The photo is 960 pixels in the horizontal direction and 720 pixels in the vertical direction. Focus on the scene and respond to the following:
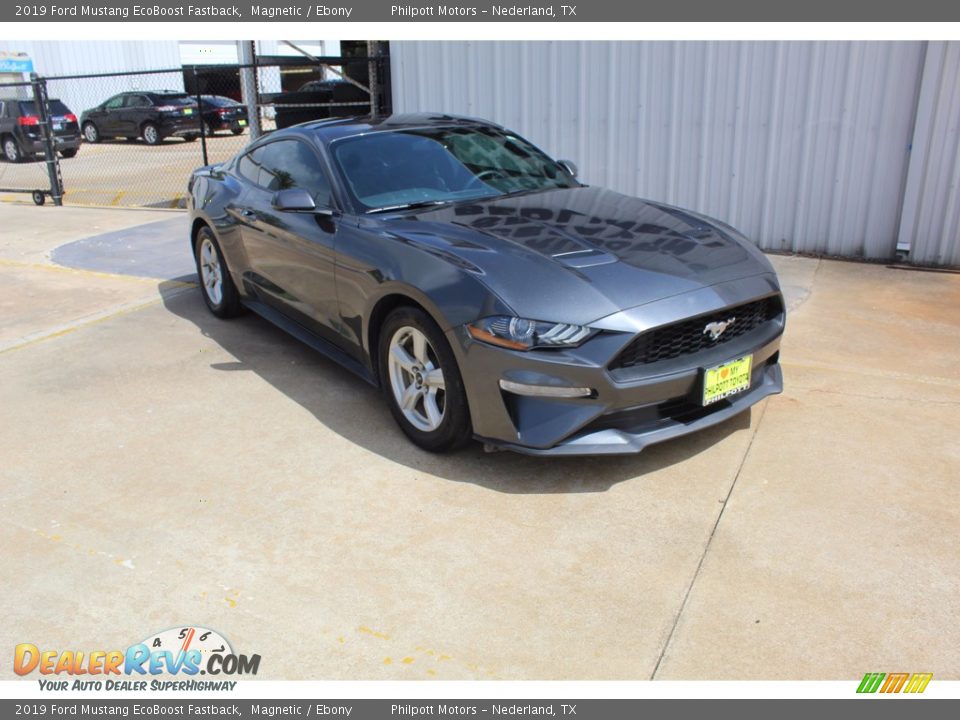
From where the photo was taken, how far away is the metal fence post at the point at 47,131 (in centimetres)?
1170

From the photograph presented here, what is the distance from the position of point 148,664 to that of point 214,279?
13.4 ft

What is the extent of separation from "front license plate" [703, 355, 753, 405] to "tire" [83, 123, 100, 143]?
2411 cm

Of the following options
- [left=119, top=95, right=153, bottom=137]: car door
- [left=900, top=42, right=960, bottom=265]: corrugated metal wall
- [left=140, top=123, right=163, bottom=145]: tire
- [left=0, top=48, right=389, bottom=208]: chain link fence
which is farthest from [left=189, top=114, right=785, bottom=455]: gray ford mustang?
[left=119, top=95, right=153, bottom=137]: car door

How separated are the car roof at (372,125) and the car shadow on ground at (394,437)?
1.46m

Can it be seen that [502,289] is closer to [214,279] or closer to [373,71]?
[214,279]

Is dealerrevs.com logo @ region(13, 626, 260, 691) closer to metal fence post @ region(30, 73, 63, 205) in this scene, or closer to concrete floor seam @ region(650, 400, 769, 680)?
concrete floor seam @ region(650, 400, 769, 680)

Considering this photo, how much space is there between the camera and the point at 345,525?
11.8 ft

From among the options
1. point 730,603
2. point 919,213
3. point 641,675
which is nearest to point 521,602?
point 641,675

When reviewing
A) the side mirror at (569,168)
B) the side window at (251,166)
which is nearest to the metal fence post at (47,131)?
the side window at (251,166)

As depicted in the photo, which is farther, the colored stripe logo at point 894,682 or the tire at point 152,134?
the tire at point 152,134

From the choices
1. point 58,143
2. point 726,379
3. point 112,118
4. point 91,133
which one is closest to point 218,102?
point 112,118

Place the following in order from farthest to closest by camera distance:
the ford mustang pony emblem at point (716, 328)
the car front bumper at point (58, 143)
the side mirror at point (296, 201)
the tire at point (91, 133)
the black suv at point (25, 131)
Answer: the tire at point (91, 133) → the car front bumper at point (58, 143) → the black suv at point (25, 131) → the side mirror at point (296, 201) → the ford mustang pony emblem at point (716, 328)

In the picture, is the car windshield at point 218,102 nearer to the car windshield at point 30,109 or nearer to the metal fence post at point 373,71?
the car windshield at point 30,109
